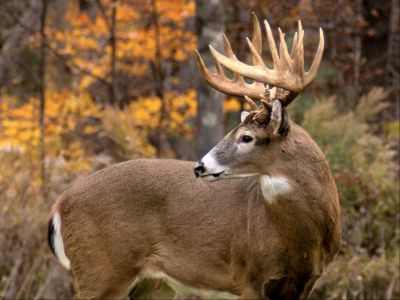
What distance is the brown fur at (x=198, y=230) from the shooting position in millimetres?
5152

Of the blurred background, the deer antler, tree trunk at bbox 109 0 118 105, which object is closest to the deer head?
the deer antler

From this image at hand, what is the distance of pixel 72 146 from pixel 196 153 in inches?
122

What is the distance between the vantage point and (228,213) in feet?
18.4

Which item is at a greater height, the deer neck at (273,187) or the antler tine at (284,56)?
the antler tine at (284,56)

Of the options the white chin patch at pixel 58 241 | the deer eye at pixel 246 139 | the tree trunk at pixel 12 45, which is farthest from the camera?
the tree trunk at pixel 12 45

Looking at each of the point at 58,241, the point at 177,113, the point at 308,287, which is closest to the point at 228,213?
the point at 308,287

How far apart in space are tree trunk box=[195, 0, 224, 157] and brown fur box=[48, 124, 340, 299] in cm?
261

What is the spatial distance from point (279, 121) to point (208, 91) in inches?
143

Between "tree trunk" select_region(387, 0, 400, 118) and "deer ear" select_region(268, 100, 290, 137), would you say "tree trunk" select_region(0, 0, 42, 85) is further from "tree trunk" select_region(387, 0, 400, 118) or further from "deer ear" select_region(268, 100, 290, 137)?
"deer ear" select_region(268, 100, 290, 137)

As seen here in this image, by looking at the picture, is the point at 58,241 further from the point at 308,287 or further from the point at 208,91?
the point at 208,91

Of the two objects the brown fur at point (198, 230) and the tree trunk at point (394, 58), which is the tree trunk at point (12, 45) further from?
the brown fur at point (198, 230)

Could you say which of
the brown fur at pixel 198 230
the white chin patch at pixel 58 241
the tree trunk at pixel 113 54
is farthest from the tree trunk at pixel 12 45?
the brown fur at pixel 198 230

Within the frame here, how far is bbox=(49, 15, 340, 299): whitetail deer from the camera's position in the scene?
200 inches

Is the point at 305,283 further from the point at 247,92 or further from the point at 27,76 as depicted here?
the point at 27,76
